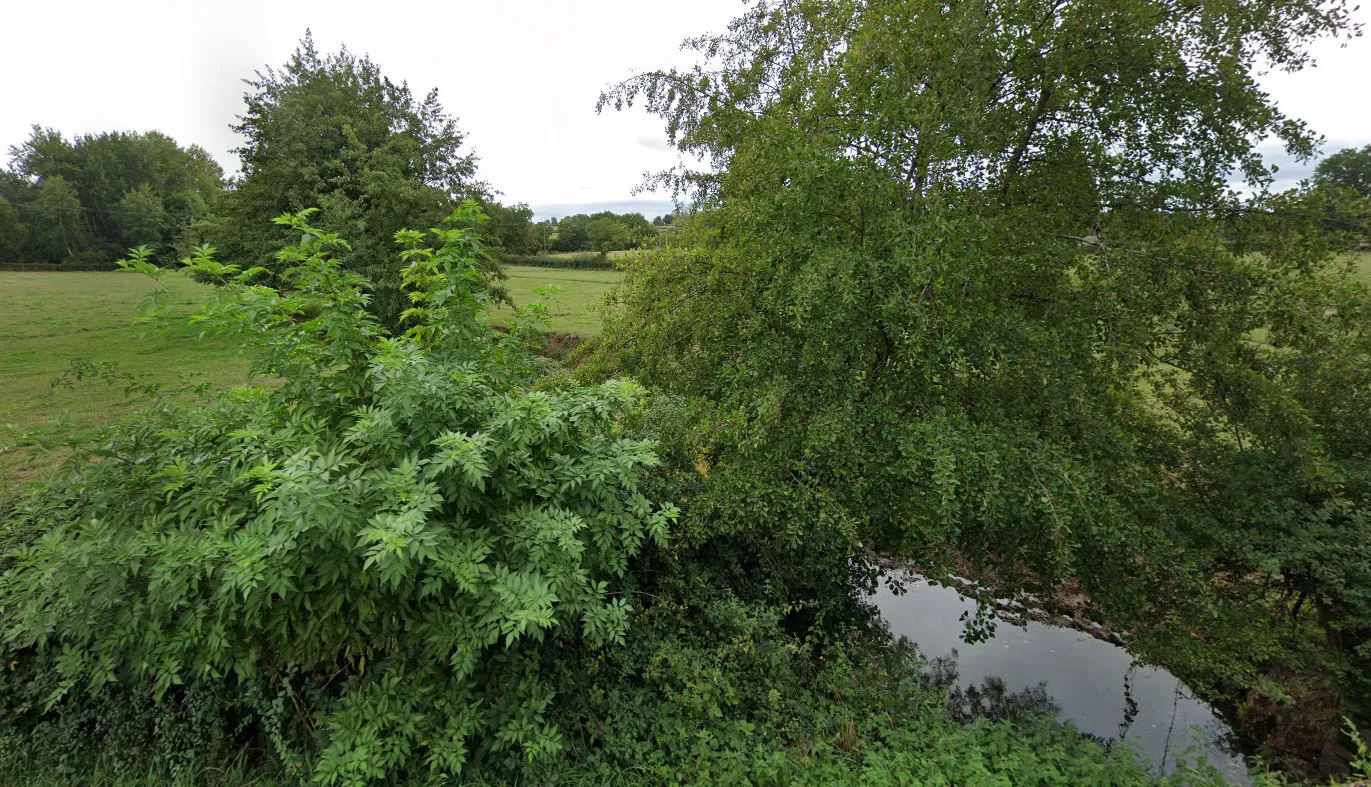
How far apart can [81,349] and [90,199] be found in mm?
53211

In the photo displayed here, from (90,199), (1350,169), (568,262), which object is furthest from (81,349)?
(90,199)

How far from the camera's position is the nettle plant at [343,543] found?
3.35 m

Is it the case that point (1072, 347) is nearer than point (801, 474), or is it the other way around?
point (1072, 347)

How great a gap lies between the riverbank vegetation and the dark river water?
55cm

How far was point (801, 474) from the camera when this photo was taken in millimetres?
5902

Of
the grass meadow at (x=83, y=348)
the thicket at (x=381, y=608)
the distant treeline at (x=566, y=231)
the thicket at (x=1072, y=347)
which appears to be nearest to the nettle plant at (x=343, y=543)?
the thicket at (x=381, y=608)

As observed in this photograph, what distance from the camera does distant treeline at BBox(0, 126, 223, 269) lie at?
47781mm

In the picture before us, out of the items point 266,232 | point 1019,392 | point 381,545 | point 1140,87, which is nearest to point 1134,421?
point 1019,392

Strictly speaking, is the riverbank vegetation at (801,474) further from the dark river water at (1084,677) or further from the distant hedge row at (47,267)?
the distant hedge row at (47,267)

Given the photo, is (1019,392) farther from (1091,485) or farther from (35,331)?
(35,331)

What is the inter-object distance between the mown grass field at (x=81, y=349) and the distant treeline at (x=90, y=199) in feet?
37.0

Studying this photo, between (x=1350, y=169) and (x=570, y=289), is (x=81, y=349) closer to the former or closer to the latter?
(x=570, y=289)

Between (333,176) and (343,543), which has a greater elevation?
(333,176)

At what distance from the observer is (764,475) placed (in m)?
5.86
